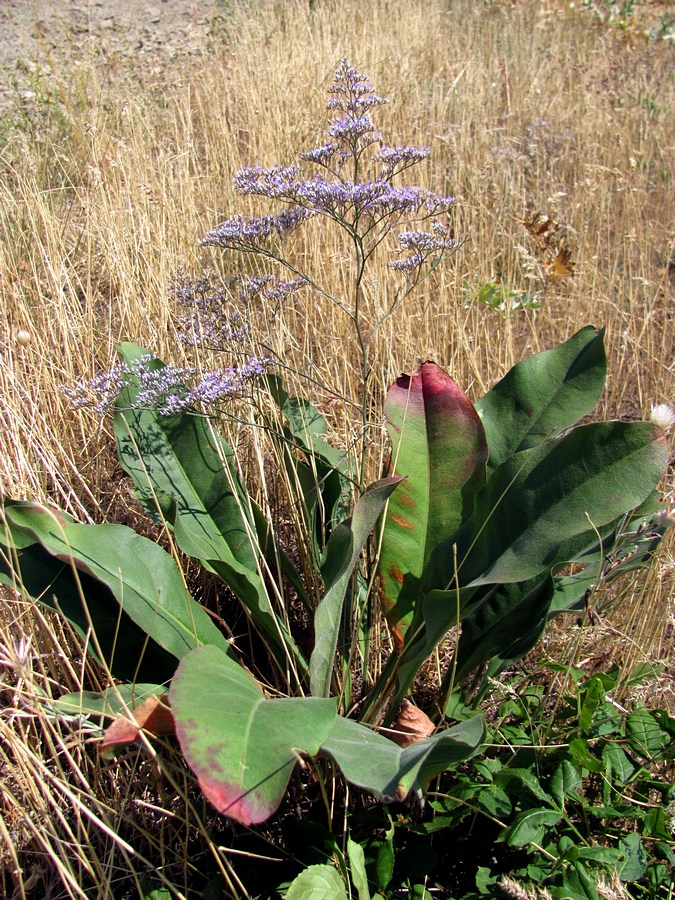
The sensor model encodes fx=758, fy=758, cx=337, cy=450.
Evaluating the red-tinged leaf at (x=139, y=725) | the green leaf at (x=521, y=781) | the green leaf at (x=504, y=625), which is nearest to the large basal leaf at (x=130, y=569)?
the red-tinged leaf at (x=139, y=725)

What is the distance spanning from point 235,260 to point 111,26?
16.1 ft

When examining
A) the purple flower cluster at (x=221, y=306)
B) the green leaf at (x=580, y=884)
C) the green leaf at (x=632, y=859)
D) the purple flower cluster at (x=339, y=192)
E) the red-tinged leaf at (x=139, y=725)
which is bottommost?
the green leaf at (x=632, y=859)

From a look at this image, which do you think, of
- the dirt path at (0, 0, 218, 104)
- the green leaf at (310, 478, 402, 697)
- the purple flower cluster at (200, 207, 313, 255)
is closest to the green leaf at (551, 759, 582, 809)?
the green leaf at (310, 478, 402, 697)

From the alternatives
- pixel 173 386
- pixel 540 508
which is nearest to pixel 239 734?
pixel 540 508

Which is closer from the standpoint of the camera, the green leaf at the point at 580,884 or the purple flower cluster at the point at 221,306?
the green leaf at the point at 580,884

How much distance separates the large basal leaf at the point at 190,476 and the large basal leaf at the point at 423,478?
11.0 inches

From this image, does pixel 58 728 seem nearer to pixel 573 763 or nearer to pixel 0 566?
pixel 0 566

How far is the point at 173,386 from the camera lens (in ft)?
5.41

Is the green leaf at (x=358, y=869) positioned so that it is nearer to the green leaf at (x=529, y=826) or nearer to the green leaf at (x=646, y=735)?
the green leaf at (x=529, y=826)

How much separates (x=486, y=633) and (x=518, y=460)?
0.37 m

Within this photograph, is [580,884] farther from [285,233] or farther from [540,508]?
[285,233]

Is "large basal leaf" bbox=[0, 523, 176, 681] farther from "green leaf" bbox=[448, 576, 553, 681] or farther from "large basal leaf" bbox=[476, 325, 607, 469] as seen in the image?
"large basal leaf" bbox=[476, 325, 607, 469]

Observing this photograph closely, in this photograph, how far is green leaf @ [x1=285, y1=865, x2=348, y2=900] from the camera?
1.22m

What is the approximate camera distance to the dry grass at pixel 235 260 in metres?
1.52
